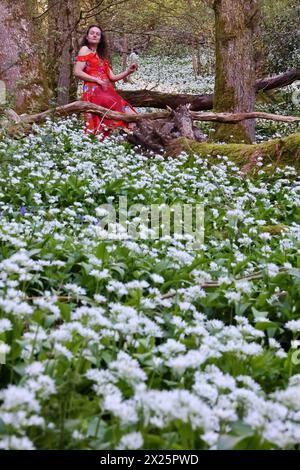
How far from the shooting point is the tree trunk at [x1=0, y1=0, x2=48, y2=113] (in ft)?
27.7

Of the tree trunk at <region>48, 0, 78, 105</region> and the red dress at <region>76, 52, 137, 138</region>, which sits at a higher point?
the tree trunk at <region>48, 0, 78, 105</region>

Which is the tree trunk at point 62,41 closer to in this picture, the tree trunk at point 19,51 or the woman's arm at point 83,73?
the woman's arm at point 83,73

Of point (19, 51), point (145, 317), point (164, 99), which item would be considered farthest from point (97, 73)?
point (145, 317)

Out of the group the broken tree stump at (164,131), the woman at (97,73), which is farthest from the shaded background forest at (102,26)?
the broken tree stump at (164,131)

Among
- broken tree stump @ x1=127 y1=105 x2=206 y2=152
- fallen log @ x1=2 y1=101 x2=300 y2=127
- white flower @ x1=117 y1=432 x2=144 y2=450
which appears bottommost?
white flower @ x1=117 y1=432 x2=144 y2=450

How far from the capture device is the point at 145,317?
2.27 metres

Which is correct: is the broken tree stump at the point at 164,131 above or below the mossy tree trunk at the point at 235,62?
below

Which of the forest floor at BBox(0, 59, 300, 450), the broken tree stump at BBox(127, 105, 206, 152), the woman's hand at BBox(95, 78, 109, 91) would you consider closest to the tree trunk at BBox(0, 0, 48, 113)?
the woman's hand at BBox(95, 78, 109, 91)

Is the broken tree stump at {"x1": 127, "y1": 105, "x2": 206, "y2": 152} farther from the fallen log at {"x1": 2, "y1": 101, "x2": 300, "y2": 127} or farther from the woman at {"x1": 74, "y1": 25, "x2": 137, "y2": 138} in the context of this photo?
the woman at {"x1": 74, "y1": 25, "x2": 137, "y2": 138}

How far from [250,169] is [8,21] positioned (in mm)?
4429

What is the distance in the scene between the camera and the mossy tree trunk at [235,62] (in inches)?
348

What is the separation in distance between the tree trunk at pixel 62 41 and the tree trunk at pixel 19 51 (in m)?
1.94

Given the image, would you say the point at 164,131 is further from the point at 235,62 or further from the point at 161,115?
the point at 235,62

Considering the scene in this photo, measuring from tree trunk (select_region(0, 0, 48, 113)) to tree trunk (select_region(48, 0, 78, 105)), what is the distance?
1943 millimetres
